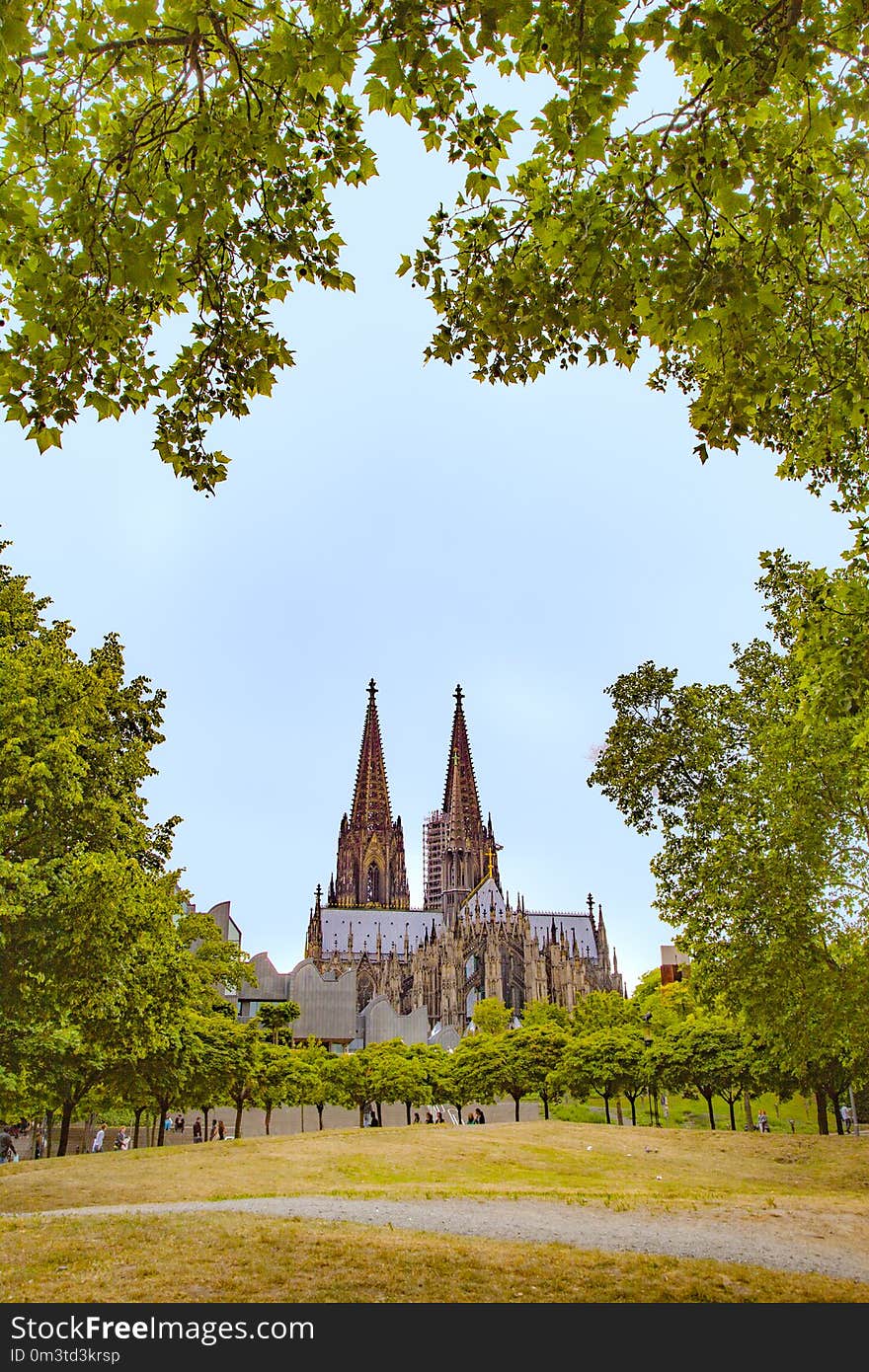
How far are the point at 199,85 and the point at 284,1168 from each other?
86.6 ft

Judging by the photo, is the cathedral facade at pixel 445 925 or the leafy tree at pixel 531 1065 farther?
the cathedral facade at pixel 445 925

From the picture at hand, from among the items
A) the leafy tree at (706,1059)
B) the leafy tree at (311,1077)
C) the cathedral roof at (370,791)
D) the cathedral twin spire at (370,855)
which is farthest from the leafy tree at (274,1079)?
the cathedral roof at (370,791)

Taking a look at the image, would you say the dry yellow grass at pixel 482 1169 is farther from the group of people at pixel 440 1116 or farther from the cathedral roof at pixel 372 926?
the cathedral roof at pixel 372 926

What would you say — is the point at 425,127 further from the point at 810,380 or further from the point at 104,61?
the point at 810,380

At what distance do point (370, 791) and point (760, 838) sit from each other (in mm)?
131368

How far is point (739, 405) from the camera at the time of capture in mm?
8250

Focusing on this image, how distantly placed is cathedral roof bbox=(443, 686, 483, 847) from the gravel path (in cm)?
12185

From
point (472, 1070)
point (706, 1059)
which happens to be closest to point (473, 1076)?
point (472, 1070)

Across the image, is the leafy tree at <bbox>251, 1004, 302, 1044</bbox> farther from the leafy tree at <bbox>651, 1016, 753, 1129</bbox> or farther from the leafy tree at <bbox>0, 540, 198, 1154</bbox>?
the leafy tree at <bbox>0, 540, 198, 1154</bbox>

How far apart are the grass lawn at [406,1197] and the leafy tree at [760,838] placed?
427 cm

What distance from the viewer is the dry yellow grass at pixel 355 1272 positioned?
27.8 ft

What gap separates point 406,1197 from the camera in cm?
1839

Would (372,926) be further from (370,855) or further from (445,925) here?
(370,855)

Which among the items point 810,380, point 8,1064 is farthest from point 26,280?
point 8,1064
